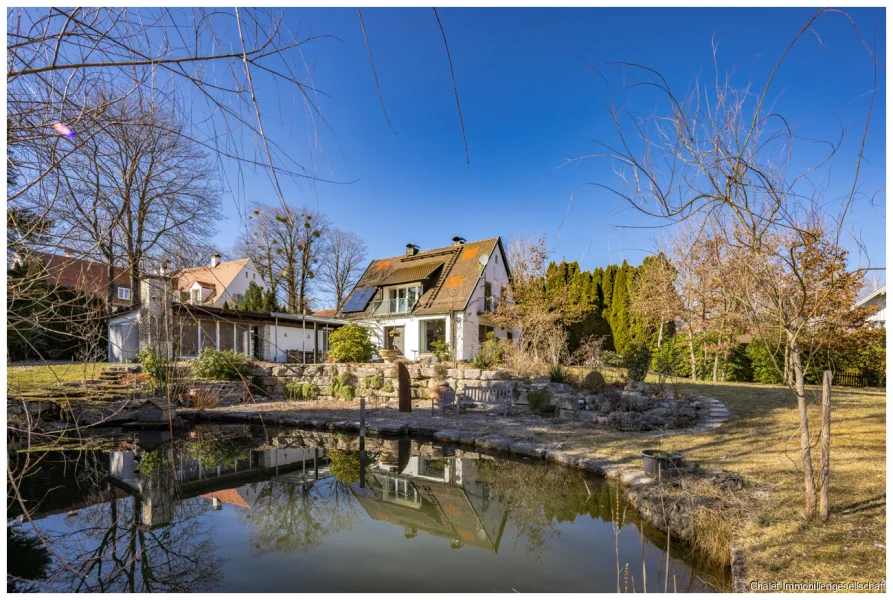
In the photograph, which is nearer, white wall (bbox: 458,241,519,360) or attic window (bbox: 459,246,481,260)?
white wall (bbox: 458,241,519,360)

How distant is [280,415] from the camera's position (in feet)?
36.4

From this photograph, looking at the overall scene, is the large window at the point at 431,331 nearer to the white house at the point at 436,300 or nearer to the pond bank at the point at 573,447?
the white house at the point at 436,300

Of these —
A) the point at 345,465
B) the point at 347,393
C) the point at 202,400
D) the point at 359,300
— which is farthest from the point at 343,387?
the point at 359,300

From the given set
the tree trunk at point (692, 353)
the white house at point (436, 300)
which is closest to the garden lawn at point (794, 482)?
the tree trunk at point (692, 353)

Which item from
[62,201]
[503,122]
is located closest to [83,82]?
[62,201]

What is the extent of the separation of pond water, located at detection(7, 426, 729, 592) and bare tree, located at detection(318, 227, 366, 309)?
59.7ft

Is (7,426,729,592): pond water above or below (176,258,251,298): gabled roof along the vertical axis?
below

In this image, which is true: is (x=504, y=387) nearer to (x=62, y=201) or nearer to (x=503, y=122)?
(x=503, y=122)

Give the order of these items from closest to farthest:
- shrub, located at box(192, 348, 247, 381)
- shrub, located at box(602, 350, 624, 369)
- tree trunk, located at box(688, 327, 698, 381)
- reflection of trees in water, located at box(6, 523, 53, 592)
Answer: reflection of trees in water, located at box(6, 523, 53, 592) < shrub, located at box(192, 348, 247, 381) < tree trunk, located at box(688, 327, 698, 381) < shrub, located at box(602, 350, 624, 369)

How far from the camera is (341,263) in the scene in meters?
26.3

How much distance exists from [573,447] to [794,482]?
304 cm

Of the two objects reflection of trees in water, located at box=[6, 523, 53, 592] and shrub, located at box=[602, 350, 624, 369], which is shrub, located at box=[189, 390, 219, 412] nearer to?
reflection of trees in water, located at box=[6, 523, 53, 592]

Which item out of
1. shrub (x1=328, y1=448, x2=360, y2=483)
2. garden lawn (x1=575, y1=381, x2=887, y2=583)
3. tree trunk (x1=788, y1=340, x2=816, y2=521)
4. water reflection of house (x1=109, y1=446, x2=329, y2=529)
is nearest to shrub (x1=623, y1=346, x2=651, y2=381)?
garden lawn (x1=575, y1=381, x2=887, y2=583)

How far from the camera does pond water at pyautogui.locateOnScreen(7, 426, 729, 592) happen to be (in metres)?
3.70
